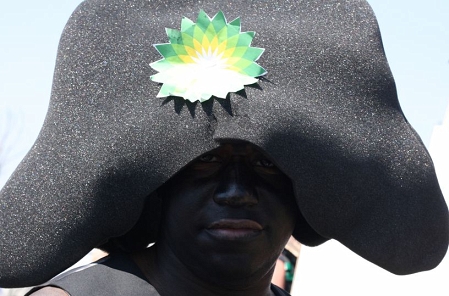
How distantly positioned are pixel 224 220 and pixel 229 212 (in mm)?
23

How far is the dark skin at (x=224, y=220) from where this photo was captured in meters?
2.65

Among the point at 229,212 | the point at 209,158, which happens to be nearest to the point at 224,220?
the point at 229,212

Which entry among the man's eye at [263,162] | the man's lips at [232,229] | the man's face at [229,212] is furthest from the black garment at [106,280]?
the man's eye at [263,162]

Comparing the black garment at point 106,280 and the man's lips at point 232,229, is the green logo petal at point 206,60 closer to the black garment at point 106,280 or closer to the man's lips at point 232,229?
the man's lips at point 232,229

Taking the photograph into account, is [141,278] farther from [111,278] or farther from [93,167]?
[93,167]

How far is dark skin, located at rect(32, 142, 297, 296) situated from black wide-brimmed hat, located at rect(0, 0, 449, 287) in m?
0.08

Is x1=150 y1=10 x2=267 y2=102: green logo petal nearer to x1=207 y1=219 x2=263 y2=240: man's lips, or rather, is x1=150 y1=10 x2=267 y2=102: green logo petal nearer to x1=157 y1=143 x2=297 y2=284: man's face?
x1=157 y1=143 x2=297 y2=284: man's face

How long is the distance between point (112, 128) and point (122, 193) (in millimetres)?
162

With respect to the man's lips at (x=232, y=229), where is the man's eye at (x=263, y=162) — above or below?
above

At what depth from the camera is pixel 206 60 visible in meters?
2.72

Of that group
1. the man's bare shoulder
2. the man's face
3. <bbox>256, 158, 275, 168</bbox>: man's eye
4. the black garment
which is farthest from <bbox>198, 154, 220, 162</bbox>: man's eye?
the man's bare shoulder

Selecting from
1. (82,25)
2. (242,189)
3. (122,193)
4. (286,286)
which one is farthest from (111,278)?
(286,286)

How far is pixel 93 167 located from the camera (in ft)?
8.71

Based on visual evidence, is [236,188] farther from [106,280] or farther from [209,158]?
[106,280]
